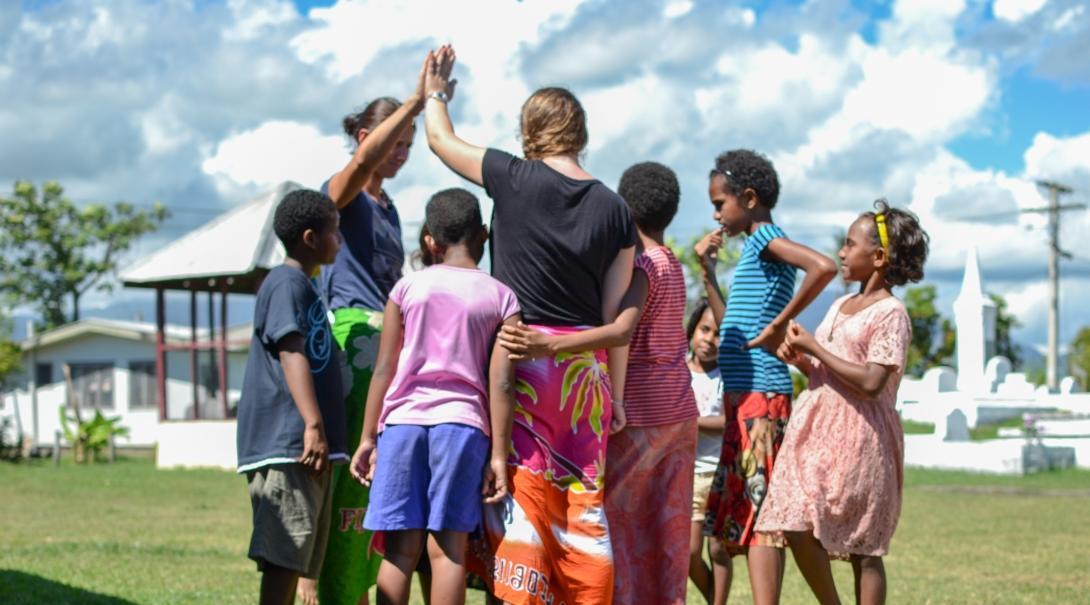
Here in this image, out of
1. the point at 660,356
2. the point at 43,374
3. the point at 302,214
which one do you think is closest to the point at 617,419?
the point at 660,356

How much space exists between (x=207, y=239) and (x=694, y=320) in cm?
1947

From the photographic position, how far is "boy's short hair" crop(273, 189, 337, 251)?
16.2ft

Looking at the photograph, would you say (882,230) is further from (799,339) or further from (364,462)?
(364,462)

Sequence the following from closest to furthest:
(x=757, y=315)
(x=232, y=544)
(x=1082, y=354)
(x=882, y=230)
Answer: (x=882, y=230) → (x=757, y=315) → (x=232, y=544) → (x=1082, y=354)

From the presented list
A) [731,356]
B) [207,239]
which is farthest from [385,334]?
[207,239]

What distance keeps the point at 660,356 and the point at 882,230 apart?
1.19 meters

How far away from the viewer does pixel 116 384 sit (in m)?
46.1

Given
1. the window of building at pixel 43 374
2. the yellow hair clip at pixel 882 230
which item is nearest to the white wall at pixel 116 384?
the window of building at pixel 43 374

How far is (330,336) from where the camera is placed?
501 centimetres

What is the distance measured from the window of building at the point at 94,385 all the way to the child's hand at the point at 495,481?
44168 mm

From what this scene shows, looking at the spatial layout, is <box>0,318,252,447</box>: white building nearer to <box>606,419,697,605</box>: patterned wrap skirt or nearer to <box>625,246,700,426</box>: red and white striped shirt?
<box>625,246,700,426</box>: red and white striped shirt

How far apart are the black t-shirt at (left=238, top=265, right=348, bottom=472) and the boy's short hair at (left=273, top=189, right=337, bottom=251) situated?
14cm

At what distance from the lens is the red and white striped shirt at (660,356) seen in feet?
16.1

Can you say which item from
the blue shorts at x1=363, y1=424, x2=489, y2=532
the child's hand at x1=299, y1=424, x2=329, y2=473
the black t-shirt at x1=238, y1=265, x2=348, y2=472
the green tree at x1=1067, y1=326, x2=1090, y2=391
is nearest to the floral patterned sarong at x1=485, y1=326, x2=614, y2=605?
the blue shorts at x1=363, y1=424, x2=489, y2=532
